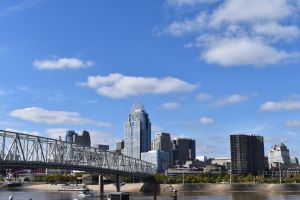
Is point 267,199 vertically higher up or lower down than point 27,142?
lower down

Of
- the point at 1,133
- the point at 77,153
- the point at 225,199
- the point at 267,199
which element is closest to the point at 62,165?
the point at 1,133

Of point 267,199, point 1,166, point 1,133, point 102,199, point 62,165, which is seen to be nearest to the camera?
point 1,166

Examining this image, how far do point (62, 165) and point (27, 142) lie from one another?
11.9 metres

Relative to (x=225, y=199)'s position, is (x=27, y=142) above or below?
above

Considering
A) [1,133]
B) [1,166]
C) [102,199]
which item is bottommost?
[102,199]

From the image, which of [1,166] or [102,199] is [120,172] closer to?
[102,199]

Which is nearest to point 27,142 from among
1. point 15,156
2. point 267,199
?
point 15,156

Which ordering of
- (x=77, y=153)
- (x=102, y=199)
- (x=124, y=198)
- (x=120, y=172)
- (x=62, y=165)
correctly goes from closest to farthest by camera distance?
1. (x=124, y=198)
2. (x=62, y=165)
3. (x=102, y=199)
4. (x=77, y=153)
5. (x=120, y=172)

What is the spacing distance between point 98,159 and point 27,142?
60.7 meters

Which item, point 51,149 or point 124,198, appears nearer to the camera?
point 124,198

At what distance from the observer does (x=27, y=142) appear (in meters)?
142

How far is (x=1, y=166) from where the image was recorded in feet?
391

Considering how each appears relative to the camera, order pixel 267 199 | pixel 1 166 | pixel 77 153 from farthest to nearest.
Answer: pixel 77 153 < pixel 267 199 < pixel 1 166

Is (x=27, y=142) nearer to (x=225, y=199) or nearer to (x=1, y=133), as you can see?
(x=1, y=133)
